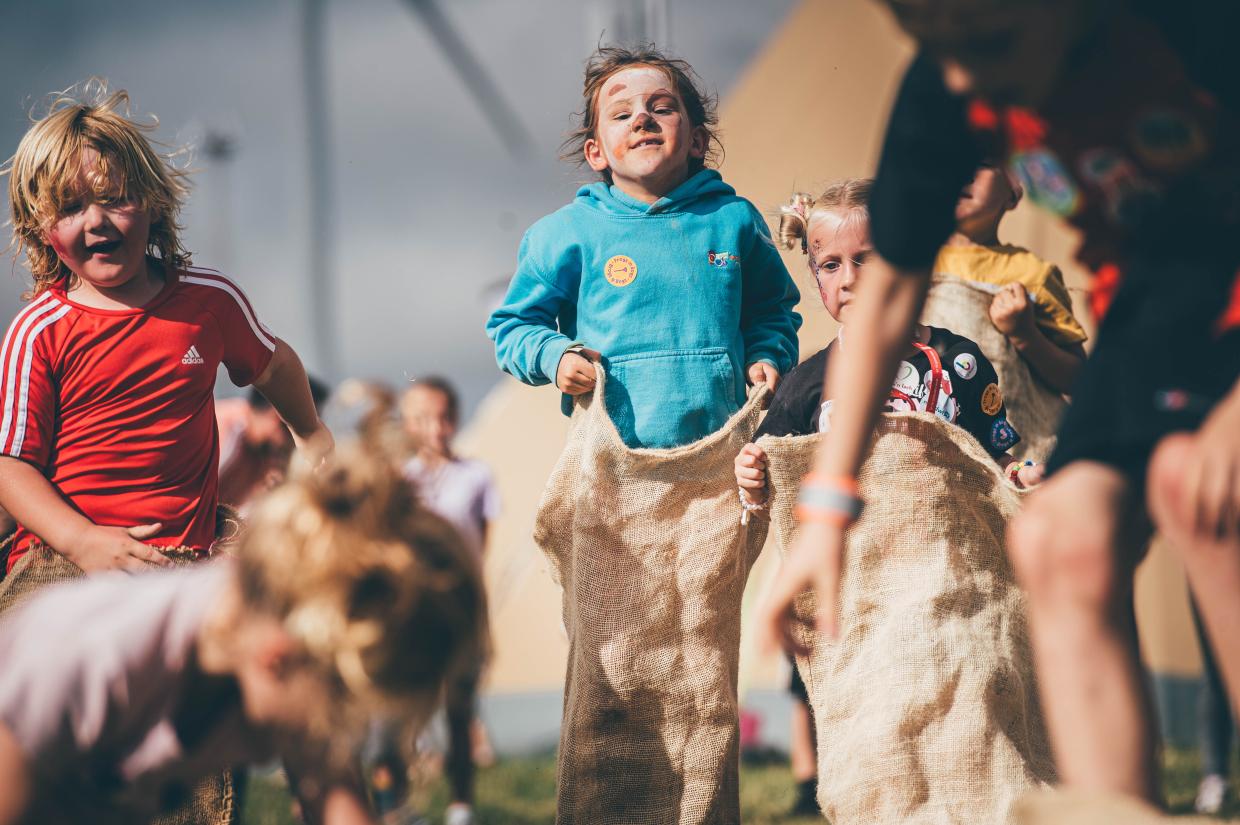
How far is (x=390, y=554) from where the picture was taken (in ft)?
5.57

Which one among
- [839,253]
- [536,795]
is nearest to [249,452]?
[536,795]

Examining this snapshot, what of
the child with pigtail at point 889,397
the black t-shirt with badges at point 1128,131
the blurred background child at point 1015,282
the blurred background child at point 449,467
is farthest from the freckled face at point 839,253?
the blurred background child at point 449,467

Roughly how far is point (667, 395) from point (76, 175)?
1308 millimetres

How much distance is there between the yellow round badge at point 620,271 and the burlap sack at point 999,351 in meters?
0.76

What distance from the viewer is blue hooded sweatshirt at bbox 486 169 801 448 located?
9.71 ft

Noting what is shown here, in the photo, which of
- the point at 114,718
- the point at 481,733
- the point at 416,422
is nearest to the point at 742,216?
the point at 114,718

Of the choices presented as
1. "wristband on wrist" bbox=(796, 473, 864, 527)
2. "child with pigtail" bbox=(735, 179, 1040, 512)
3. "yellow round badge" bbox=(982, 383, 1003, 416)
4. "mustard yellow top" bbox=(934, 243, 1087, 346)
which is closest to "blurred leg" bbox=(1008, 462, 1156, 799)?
"wristband on wrist" bbox=(796, 473, 864, 527)

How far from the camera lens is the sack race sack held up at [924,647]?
8.66 feet

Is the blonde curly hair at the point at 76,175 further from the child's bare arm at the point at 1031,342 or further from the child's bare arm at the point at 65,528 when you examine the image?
the child's bare arm at the point at 1031,342

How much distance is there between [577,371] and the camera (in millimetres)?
2891

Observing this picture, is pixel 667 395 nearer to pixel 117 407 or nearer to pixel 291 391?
pixel 291 391

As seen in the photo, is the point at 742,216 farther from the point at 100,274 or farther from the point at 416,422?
the point at 416,422

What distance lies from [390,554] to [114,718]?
0.42 meters

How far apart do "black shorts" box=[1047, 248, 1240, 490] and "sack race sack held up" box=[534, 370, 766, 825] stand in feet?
4.23
